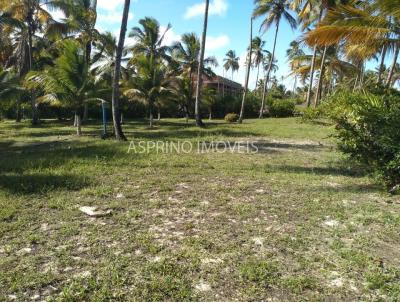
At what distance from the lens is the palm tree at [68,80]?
13922 millimetres

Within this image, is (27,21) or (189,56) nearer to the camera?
(27,21)

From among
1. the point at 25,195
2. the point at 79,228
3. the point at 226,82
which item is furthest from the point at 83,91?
the point at 226,82

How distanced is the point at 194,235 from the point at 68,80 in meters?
11.9

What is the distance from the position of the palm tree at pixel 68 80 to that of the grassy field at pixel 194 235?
23.3ft

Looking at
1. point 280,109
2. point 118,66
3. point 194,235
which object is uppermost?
point 280,109

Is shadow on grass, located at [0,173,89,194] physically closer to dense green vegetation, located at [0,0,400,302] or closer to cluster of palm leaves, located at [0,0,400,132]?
dense green vegetation, located at [0,0,400,302]

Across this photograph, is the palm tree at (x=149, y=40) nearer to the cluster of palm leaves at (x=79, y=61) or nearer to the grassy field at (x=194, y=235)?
the cluster of palm leaves at (x=79, y=61)

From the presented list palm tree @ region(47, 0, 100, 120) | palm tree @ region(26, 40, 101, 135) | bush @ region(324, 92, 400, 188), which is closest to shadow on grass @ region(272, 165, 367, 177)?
bush @ region(324, 92, 400, 188)

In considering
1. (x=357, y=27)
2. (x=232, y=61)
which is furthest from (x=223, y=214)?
(x=232, y=61)

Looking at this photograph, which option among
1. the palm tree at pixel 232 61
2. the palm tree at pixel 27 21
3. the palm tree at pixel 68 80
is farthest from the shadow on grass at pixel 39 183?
the palm tree at pixel 232 61

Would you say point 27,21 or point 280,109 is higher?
point 27,21

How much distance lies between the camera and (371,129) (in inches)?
258

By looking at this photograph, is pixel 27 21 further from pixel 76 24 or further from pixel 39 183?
pixel 39 183

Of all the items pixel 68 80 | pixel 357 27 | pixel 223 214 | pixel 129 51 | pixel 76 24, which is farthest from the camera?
pixel 129 51
